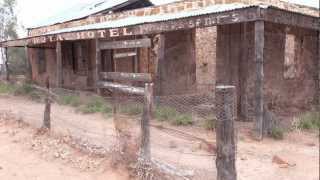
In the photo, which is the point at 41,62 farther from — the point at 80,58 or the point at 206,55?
the point at 206,55

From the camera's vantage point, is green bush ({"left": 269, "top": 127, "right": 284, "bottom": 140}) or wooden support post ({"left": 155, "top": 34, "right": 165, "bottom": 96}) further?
wooden support post ({"left": 155, "top": 34, "right": 165, "bottom": 96})

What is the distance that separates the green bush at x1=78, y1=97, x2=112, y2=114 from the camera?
485 inches

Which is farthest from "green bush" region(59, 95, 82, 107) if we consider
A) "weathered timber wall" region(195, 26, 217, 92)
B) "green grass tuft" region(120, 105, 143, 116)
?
"weathered timber wall" region(195, 26, 217, 92)

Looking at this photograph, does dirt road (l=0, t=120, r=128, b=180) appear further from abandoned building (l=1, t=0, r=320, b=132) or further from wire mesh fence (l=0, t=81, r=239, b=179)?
abandoned building (l=1, t=0, r=320, b=132)

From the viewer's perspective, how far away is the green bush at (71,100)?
44.8ft

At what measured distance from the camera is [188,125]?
10.1 metres

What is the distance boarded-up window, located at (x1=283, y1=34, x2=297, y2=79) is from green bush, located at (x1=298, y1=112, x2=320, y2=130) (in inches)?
A: 83.1

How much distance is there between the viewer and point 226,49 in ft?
38.8

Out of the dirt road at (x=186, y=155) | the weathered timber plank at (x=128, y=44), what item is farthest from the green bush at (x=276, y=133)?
the weathered timber plank at (x=128, y=44)

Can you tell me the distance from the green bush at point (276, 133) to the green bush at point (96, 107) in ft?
15.1

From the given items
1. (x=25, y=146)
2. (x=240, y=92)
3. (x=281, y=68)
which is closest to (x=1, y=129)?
(x=25, y=146)

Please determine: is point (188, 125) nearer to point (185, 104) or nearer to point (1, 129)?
point (185, 104)

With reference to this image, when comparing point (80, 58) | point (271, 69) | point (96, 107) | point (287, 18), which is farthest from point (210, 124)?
point (80, 58)

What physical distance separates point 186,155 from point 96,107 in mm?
5777
